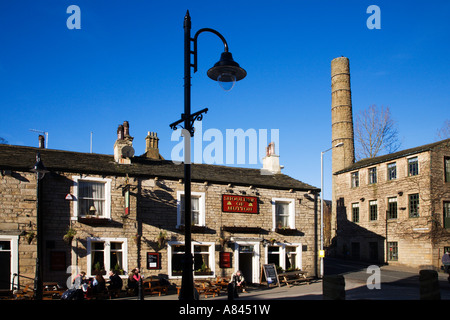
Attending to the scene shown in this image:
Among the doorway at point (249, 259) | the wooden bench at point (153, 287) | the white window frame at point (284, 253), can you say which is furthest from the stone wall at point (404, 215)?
the wooden bench at point (153, 287)

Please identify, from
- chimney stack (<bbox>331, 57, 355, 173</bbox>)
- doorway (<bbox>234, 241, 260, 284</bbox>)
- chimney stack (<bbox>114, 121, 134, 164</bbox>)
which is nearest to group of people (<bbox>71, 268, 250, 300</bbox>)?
doorway (<bbox>234, 241, 260, 284</bbox>)

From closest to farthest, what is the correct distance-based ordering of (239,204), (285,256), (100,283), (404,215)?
(100,283) → (239,204) → (285,256) → (404,215)

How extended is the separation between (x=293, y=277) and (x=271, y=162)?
24.5 feet

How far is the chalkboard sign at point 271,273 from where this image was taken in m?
23.3

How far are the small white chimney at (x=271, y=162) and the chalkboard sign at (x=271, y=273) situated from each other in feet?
21.7

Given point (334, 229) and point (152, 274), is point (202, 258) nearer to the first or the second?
point (152, 274)

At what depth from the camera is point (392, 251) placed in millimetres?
35188

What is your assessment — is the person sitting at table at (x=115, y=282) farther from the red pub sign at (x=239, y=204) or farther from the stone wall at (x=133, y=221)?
the red pub sign at (x=239, y=204)

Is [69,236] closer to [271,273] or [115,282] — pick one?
[115,282]

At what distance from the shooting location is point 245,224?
80.0 ft

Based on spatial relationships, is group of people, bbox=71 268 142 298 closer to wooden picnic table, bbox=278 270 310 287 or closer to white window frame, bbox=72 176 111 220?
white window frame, bbox=72 176 111 220

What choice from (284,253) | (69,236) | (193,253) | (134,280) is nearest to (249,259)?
(284,253)

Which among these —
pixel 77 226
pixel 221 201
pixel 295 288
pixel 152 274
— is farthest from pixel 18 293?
pixel 295 288
